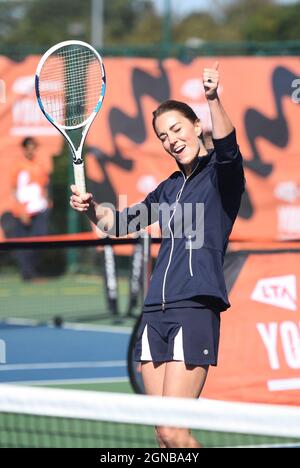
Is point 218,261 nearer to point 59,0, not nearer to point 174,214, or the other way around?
point 174,214

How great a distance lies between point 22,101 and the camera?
13.2 meters

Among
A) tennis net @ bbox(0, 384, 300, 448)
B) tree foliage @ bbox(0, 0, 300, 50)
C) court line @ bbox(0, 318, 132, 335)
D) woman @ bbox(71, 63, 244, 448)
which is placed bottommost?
court line @ bbox(0, 318, 132, 335)

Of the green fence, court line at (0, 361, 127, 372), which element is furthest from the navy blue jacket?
the green fence

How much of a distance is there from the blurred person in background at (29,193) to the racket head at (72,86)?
7133 millimetres

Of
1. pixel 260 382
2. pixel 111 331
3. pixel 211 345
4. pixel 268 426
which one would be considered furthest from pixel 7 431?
pixel 111 331

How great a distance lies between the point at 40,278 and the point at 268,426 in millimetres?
7288

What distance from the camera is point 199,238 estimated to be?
439 cm

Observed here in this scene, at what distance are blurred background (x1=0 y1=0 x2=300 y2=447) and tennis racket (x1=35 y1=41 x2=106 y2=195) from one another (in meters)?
1.21

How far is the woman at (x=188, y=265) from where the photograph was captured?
429cm

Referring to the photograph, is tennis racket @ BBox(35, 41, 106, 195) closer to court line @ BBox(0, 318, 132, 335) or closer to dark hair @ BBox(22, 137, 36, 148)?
court line @ BBox(0, 318, 132, 335)

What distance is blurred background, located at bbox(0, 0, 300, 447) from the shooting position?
6.31 metres

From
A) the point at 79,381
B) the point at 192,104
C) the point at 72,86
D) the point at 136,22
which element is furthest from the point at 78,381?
the point at 136,22

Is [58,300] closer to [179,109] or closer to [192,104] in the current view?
[192,104]

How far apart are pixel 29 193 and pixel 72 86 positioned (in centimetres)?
791
